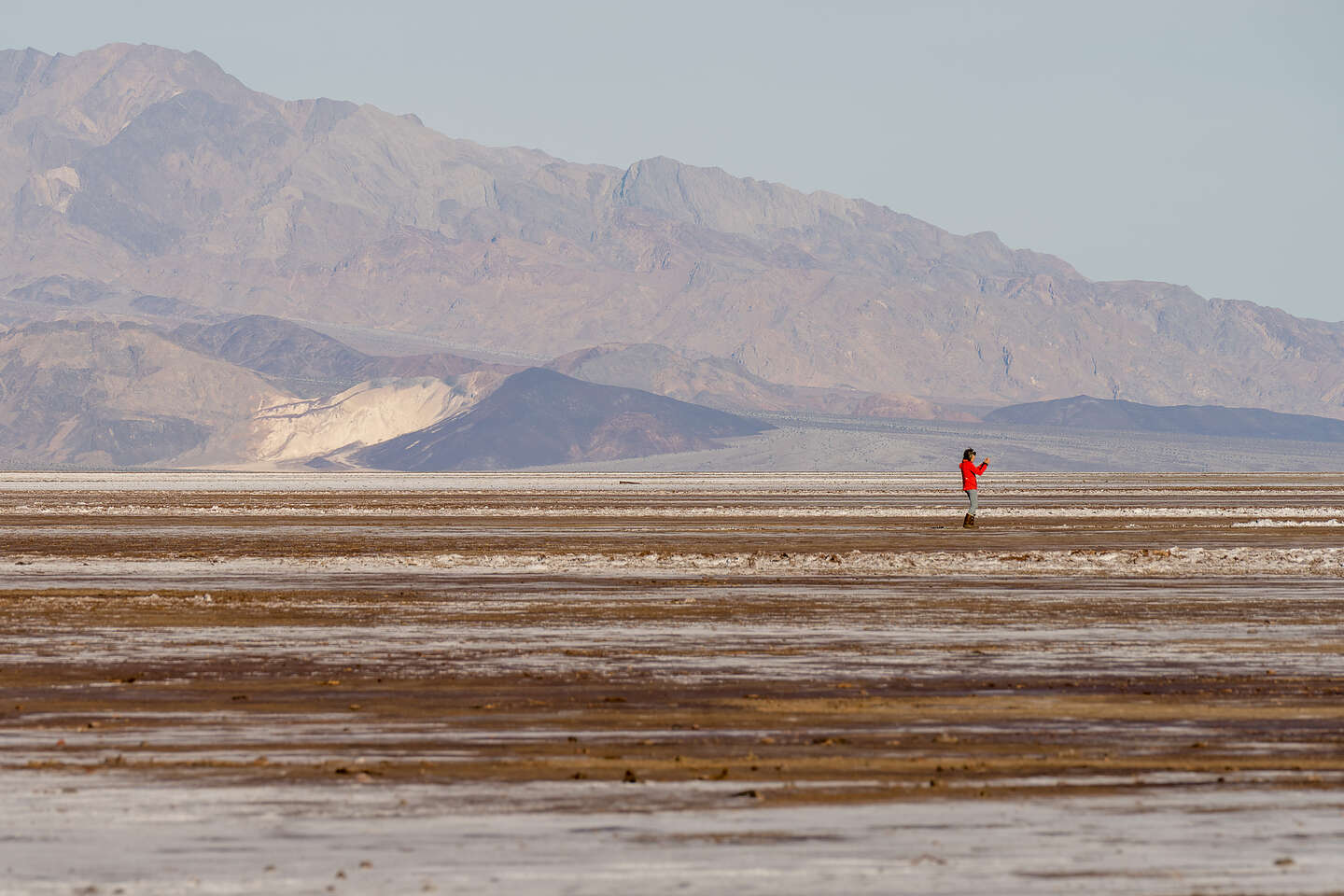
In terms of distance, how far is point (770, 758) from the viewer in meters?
11.0

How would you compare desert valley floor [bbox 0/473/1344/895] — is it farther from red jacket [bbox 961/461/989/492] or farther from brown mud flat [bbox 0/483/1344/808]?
red jacket [bbox 961/461/989/492]

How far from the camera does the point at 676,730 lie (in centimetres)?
1212

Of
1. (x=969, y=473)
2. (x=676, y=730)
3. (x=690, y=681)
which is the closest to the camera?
(x=676, y=730)

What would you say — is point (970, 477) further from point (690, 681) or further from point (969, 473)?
point (690, 681)

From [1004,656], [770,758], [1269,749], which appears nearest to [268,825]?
[770,758]

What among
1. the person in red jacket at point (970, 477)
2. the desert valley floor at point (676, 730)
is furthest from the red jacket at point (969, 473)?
the desert valley floor at point (676, 730)

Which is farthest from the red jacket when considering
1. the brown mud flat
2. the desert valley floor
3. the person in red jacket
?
the brown mud flat

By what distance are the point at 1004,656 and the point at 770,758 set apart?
19.7 feet

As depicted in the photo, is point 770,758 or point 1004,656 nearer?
point 770,758

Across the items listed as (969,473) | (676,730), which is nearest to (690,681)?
(676,730)

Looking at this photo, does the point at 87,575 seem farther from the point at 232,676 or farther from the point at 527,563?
the point at 232,676

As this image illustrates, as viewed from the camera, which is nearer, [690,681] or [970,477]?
[690,681]

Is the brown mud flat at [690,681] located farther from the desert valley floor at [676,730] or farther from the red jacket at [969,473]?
the red jacket at [969,473]

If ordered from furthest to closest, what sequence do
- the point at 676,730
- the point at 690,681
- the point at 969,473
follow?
the point at 969,473 → the point at 690,681 → the point at 676,730
